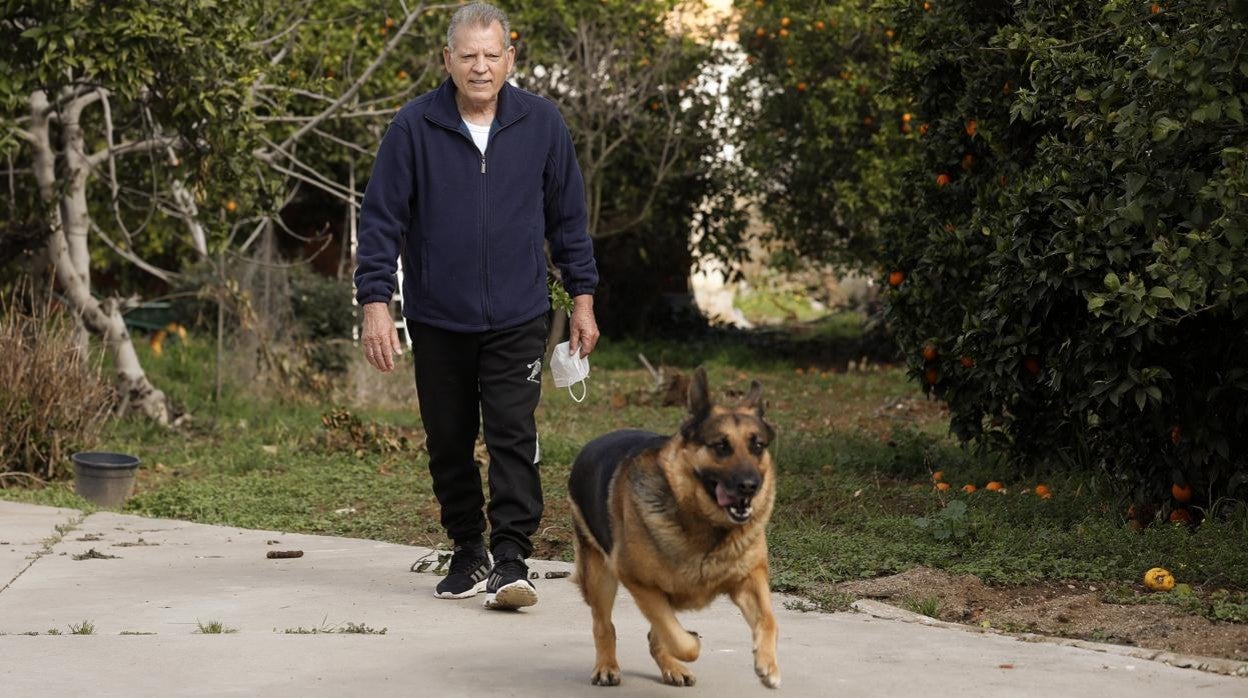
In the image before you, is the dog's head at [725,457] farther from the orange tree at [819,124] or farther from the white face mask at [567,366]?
the orange tree at [819,124]

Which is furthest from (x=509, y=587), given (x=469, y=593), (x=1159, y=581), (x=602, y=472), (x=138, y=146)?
(x=138, y=146)

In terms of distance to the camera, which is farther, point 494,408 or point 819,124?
point 819,124

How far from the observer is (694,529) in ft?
16.1

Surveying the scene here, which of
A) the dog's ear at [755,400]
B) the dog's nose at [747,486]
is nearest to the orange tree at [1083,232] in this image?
the dog's ear at [755,400]

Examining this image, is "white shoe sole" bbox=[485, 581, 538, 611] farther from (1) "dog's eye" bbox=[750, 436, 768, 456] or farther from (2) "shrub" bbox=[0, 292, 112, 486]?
(2) "shrub" bbox=[0, 292, 112, 486]

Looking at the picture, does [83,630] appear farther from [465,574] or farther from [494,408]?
[494,408]

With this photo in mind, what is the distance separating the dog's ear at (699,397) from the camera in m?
4.92

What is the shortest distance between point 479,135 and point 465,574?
1.77 metres

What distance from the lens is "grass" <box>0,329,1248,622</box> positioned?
270 inches

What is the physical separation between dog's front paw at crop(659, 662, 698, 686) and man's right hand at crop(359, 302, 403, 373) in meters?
1.79

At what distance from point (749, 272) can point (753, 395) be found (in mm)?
Result: 24413

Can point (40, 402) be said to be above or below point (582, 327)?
→ below

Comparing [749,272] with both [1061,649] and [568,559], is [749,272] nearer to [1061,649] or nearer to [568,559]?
[568,559]

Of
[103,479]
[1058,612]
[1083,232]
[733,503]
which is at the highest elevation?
[1083,232]
